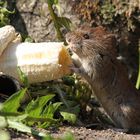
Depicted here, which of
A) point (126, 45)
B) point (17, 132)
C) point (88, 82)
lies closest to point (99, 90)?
point (88, 82)

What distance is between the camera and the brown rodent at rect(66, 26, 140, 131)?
5.09 m

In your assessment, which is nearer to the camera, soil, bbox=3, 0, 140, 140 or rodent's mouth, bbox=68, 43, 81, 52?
rodent's mouth, bbox=68, 43, 81, 52

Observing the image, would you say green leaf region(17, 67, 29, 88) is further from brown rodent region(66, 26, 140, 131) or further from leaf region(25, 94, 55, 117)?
brown rodent region(66, 26, 140, 131)

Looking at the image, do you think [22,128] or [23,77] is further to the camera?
[23,77]

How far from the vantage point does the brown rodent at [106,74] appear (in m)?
5.09

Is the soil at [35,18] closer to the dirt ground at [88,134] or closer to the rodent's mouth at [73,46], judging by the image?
the rodent's mouth at [73,46]

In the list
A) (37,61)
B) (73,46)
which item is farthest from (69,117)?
(73,46)

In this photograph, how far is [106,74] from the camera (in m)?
5.17

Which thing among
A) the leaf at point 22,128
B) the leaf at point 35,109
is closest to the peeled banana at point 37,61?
the leaf at point 35,109

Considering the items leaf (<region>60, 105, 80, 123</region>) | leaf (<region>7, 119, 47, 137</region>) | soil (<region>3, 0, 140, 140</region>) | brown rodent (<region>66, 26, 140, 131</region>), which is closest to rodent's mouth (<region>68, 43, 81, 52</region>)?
brown rodent (<region>66, 26, 140, 131</region>)

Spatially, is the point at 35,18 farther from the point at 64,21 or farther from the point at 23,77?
the point at 23,77

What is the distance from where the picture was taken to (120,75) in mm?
5191

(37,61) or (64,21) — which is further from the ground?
(64,21)

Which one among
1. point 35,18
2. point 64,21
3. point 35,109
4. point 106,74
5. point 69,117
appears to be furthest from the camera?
point 35,18
